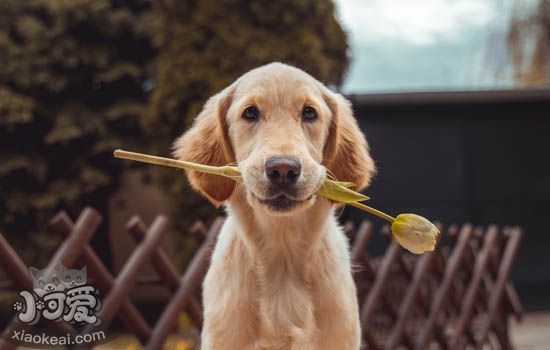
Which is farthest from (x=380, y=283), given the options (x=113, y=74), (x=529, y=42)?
(x=529, y=42)

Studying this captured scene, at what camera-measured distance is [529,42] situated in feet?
41.4

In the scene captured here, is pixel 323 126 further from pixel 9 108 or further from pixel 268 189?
pixel 9 108

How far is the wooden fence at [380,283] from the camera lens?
3447mm

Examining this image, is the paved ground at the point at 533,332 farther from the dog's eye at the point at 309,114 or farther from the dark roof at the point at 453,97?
the dog's eye at the point at 309,114

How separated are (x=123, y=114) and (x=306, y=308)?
23.7ft

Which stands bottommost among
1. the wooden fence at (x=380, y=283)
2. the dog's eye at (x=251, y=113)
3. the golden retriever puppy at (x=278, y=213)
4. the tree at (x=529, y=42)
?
the wooden fence at (x=380, y=283)

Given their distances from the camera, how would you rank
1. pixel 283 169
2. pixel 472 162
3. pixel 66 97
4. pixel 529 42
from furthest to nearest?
pixel 529 42 < pixel 472 162 < pixel 66 97 < pixel 283 169

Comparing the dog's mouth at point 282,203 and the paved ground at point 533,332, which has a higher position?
the dog's mouth at point 282,203

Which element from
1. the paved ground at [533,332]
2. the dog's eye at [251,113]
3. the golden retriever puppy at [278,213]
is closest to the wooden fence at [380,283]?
the paved ground at [533,332]

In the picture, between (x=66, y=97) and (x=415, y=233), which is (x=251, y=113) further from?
(x=66, y=97)

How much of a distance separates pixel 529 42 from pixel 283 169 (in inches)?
465

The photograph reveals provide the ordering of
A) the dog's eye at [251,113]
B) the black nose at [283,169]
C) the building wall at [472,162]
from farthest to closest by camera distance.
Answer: the building wall at [472,162]
the dog's eye at [251,113]
the black nose at [283,169]

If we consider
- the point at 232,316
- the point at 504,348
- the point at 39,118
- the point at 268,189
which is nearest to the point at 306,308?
the point at 232,316

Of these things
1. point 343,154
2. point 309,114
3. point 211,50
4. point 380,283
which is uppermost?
point 211,50
